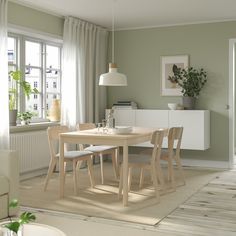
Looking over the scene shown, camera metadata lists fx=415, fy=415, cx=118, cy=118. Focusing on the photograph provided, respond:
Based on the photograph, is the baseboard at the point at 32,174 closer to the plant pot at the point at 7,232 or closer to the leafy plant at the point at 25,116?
the leafy plant at the point at 25,116

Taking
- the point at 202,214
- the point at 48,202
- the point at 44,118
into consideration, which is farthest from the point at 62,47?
the point at 202,214

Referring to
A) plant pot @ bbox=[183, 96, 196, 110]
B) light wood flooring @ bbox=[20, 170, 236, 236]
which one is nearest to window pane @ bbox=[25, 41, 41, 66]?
plant pot @ bbox=[183, 96, 196, 110]

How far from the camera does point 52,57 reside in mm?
7086

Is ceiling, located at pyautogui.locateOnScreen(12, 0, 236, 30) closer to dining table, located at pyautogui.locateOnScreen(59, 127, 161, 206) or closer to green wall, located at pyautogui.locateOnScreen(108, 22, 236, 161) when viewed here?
green wall, located at pyautogui.locateOnScreen(108, 22, 236, 161)

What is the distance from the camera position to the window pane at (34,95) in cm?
654

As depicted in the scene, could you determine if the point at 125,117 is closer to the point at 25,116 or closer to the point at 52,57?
the point at 52,57

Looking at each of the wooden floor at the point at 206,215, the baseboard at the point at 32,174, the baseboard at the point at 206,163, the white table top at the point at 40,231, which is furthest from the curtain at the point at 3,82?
the baseboard at the point at 206,163

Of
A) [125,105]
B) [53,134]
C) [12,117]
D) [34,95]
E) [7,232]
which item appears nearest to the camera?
[7,232]

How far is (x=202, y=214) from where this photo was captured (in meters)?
4.27

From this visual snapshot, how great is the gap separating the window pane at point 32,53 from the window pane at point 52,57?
0.78ft

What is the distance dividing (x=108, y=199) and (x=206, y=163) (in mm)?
2856

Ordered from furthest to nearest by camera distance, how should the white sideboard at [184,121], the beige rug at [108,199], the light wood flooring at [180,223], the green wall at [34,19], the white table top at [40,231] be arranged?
1. the white sideboard at [184,121]
2. the green wall at [34,19]
3. the beige rug at [108,199]
4. the light wood flooring at [180,223]
5. the white table top at [40,231]

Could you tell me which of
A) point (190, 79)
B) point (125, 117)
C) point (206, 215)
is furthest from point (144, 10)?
point (206, 215)

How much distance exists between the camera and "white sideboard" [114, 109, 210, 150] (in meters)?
6.90
